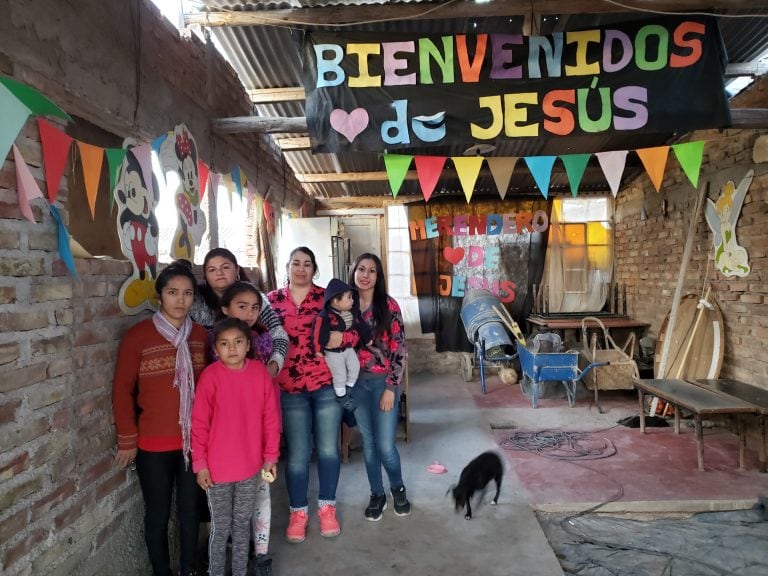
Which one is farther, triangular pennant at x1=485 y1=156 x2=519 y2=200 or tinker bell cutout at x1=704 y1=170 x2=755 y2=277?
tinker bell cutout at x1=704 y1=170 x2=755 y2=277

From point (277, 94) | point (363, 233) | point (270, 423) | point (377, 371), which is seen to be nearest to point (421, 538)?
point (377, 371)

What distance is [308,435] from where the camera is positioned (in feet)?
8.63

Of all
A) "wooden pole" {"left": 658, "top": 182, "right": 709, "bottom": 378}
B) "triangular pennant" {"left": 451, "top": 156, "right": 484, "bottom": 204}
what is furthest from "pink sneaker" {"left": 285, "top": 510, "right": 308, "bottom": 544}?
"wooden pole" {"left": 658, "top": 182, "right": 709, "bottom": 378}

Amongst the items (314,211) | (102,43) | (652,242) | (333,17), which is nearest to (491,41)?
(333,17)

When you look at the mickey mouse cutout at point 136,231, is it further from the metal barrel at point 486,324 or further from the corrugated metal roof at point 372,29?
the metal barrel at point 486,324

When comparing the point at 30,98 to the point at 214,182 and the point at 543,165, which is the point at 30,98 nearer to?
the point at 214,182

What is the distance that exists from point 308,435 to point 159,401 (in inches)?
34.3

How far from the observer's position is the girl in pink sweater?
6.72ft

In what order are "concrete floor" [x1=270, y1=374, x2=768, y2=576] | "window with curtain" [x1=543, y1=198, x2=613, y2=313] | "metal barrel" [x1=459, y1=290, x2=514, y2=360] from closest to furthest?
"concrete floor" [x1=270, y1=374, x2=768, y2=576]
"metal barrel" [x1=459, y1=290, x2=514, y2=360]
"window with curtain" [x1=543, y1=198, x2=613, y2=313]

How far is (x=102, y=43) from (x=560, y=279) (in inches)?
264

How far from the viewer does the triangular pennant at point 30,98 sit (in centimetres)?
146

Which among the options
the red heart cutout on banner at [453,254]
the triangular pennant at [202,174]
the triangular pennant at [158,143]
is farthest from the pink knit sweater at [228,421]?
Answer: the red heart cutout on banner at [453,254]

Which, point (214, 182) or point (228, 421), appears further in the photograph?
point (214, 182)

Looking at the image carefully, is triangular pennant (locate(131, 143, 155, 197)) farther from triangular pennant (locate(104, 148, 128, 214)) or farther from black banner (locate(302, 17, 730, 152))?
black banner (locate(302, 17, 730, 152))
